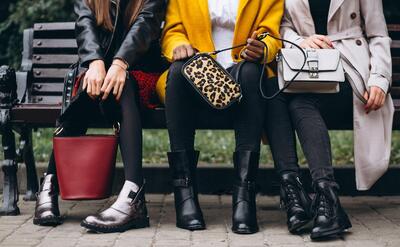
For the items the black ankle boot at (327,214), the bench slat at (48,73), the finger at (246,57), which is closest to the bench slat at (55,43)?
the bench slat at (48,73)

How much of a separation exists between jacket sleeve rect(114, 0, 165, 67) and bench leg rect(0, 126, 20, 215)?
3.16 ft

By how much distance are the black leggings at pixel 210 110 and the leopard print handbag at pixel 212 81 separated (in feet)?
0.26

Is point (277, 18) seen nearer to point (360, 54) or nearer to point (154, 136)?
point (360, 54)

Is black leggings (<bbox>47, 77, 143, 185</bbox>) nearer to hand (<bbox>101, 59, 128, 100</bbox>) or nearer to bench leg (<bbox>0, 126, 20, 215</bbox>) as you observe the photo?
hand (<bbox>101, 59, 128, 100</bbox>)

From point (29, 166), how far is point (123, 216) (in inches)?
60.5

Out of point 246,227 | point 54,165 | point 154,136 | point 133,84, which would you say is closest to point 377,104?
point 246,227

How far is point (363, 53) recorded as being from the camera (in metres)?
5.04

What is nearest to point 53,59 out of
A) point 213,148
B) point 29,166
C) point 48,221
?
point 29,166

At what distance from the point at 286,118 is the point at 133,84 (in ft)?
2.96

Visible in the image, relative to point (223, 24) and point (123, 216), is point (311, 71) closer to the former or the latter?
point (223, 24)

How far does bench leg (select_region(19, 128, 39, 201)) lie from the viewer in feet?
18.7

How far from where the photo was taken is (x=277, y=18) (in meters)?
5.03

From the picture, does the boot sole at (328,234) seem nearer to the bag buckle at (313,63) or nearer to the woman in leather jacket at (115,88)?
the bag buckle at (313,63)

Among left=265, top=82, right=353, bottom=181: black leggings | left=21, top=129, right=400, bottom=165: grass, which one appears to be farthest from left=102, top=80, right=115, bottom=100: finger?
left=21, top=129, right=400, bottom=165: grass
